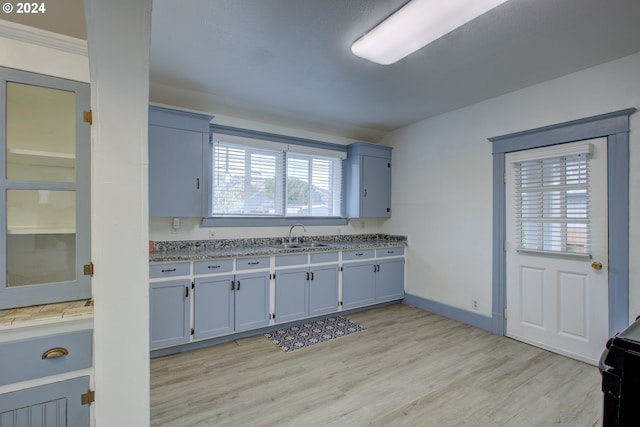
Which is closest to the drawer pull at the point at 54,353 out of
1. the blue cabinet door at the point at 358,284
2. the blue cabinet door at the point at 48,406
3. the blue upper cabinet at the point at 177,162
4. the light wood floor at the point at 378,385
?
the blue cabinet door at the point at 48,406

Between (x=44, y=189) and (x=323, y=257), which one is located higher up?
(x=44, y=189)

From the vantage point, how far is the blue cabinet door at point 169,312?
8.94 ft

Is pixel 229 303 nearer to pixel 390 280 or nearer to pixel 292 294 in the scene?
pixel 292 294

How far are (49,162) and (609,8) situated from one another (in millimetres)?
3486

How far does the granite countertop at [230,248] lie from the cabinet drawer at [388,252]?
7 centimetres

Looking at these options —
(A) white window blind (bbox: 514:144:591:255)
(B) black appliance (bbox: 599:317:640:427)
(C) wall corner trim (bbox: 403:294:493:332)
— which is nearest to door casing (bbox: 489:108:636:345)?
(A) white window blind (bbox: 514:144:591:255)

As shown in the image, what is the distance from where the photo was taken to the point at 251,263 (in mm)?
3217

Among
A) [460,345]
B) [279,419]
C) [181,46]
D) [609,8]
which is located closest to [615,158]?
[609,8]

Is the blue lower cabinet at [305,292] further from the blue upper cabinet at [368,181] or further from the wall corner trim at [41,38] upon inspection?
the wall corner trim at [41,38]

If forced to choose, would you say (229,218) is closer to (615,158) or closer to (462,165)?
(462,165)

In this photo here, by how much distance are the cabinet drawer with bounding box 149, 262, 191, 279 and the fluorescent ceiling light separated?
2.48m

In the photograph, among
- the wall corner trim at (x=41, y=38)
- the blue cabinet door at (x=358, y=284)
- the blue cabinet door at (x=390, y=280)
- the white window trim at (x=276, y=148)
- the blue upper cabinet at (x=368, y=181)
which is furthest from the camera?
the blue upper cabinet at (x=368, y=181)

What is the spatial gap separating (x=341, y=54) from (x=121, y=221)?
83.0 inches

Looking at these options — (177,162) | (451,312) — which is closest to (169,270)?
(177,162)
